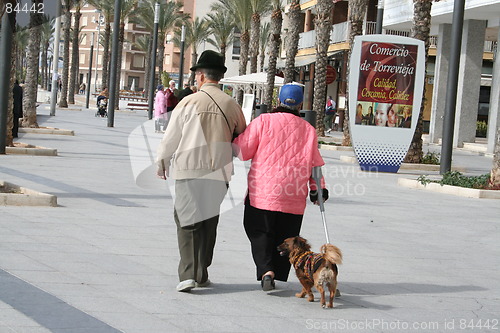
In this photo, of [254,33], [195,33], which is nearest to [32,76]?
[254,33]

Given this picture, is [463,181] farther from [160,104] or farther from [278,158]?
[160,104]

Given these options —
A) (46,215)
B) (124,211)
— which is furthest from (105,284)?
(124,211)

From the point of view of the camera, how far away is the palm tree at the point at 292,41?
123ft

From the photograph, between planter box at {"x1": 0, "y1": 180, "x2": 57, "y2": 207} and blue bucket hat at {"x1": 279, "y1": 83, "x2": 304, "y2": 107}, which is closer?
blue bucket hat at {"x1": 279, "y1": 83, "x2": 304, "y2": 107}

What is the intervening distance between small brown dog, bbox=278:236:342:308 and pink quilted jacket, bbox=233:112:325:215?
30cm

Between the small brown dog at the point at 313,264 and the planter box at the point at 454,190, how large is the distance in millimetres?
9268

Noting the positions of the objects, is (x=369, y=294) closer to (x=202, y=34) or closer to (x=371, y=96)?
(x=371, y=96)

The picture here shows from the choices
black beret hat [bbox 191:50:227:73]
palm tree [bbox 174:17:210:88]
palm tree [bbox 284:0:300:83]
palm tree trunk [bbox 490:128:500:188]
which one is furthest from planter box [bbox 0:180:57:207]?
palm tree [bbox 174:17:210:88]

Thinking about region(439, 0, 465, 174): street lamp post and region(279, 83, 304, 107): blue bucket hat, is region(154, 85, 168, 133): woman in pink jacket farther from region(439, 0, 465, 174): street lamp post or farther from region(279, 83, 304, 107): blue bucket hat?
region(279, 83, 304, 107): blue bucket hat

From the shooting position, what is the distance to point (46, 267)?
6840mm

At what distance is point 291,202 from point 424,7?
1515 cm

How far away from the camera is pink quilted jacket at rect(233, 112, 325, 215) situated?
6.48 m

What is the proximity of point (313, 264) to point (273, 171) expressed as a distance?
795 millimetres

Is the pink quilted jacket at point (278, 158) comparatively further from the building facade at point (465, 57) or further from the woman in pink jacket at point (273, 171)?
the building facade at point (465, 57)
